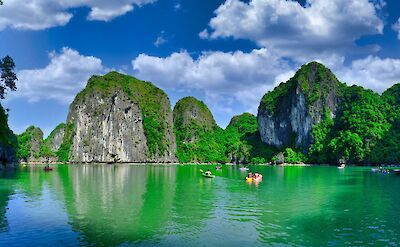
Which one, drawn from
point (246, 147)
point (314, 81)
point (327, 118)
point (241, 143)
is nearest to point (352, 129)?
point (327, 118)

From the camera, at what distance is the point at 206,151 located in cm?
15662

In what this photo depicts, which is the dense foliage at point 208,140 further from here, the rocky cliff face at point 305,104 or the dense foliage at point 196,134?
the rocky cliff face at point 305,104

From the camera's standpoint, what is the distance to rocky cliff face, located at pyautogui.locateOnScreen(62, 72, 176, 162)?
437 feet

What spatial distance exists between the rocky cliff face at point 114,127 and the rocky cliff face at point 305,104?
148 ft

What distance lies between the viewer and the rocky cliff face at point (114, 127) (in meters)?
133

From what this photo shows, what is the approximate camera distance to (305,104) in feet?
467

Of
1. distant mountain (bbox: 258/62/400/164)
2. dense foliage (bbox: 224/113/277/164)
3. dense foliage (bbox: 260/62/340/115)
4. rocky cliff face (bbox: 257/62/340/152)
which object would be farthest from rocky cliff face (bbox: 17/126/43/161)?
dense foliage (bbox: 260/62/340/115)

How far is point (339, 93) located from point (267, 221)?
435 ft

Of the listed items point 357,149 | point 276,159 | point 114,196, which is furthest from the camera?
point 276,159

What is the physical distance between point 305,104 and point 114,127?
68.4 meters

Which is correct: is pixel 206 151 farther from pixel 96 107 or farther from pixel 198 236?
pixel 198 236

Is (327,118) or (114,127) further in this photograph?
(327,118)

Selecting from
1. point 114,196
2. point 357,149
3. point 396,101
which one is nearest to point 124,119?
point 357,149

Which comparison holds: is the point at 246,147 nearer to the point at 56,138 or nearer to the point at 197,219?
the point at 56,138
